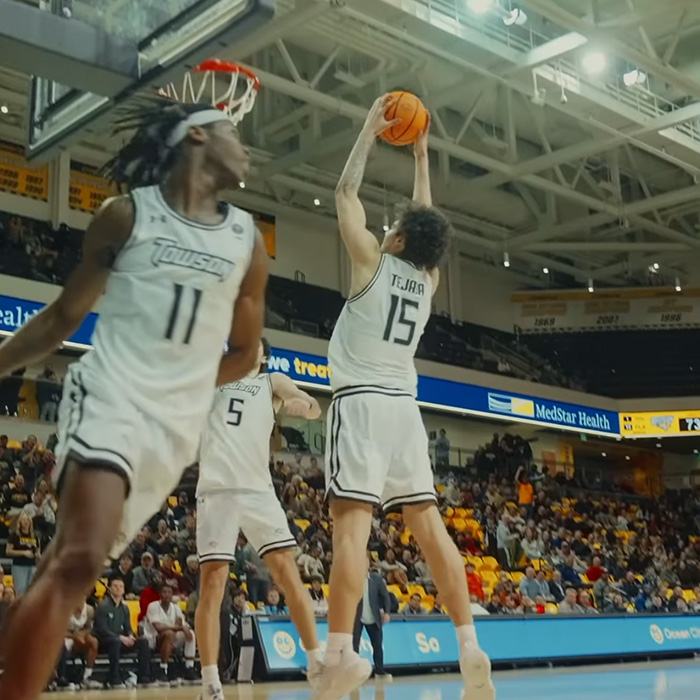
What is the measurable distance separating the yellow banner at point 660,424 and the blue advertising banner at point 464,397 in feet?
1.08

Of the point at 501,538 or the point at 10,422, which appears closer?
the point at 10,422

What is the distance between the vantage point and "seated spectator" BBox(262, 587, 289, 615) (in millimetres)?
13055

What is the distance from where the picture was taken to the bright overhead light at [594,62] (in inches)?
618


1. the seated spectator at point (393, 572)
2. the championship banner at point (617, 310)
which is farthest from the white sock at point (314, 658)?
the championship banner at point (617, 310)

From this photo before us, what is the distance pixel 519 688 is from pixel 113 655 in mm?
5218

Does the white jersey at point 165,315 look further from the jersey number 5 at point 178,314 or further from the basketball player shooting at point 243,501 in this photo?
the basketball player shooting at point 243,501

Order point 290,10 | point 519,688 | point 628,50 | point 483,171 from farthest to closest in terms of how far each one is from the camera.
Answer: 1. point 483,171
2. point 628,50
3. point 290,10
4. point 519,688

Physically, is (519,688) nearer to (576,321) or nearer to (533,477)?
(533,477)

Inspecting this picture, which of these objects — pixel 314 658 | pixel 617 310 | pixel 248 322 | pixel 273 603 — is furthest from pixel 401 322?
pixel 617 310

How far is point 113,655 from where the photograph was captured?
1101 cm

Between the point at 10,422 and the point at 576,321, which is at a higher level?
the point at 576,321

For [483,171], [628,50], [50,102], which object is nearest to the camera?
[50,102]

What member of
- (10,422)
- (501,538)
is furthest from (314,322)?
(10,422)

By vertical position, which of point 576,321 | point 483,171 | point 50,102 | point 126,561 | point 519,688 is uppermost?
point 483,171
